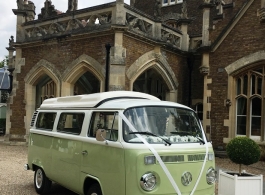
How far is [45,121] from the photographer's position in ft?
24.4

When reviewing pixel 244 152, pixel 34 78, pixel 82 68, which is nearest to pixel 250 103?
pixel 244 152

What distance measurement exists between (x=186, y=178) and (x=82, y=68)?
9034mm

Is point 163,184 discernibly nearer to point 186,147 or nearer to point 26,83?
point 186,147

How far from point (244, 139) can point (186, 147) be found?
2.60m

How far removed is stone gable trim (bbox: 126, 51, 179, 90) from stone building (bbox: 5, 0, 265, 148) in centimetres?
4

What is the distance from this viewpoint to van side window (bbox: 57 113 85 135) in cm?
601

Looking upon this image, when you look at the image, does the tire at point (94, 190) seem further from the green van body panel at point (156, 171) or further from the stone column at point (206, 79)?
the stone column at point (206, 79)

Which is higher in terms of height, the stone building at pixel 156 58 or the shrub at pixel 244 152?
the stone building at pixel 156 58

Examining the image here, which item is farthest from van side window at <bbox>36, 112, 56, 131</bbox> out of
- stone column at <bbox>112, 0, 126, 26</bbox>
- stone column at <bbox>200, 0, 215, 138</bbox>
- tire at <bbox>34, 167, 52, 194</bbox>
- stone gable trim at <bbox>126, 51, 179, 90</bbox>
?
stone column at <bbox>200, 0, 215, 138</bbox>

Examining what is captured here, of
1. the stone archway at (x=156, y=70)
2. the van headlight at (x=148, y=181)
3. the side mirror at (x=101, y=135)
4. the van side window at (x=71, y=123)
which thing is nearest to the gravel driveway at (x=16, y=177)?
the van side window at (x=71, y=123)

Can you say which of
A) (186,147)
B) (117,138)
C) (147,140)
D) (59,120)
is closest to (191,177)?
(186,147)

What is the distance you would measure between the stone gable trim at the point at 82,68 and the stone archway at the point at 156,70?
3.48 feet

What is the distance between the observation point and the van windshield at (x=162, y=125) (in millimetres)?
4832

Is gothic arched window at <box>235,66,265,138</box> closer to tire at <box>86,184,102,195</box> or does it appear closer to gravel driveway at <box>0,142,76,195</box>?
gravel driveway at <box>0,142,76,195</box>
